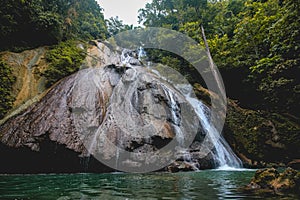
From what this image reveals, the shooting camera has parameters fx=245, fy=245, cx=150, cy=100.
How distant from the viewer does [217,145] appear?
13.0 meters

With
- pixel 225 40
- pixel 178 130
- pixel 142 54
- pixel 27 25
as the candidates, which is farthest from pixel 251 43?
pixel 142 54

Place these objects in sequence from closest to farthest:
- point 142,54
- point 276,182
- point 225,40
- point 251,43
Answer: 1. point 276,182
2. point 251,43
3. point 225,40
4. point 142,54

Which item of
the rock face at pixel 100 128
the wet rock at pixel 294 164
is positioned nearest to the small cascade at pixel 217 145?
the rock face at pixel 100 128

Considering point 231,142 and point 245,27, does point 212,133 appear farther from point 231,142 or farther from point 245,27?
point 245,27

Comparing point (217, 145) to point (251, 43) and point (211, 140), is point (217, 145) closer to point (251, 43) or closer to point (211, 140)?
point (211, 140)

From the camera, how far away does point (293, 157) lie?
14.0m

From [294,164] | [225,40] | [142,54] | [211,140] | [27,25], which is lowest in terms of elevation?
[294,164]

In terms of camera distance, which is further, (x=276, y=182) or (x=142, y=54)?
(x=142, y=54)

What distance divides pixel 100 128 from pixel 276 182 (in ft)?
27.0

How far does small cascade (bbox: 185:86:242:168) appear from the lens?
1248 cm

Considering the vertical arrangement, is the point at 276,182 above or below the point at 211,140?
below

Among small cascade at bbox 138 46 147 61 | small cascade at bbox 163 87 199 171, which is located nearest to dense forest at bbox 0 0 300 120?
small cascade at bbox 138 46 147 61

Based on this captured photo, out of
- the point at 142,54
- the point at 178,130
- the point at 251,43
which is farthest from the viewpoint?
the point at 142,54

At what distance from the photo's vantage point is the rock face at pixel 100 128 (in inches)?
414
